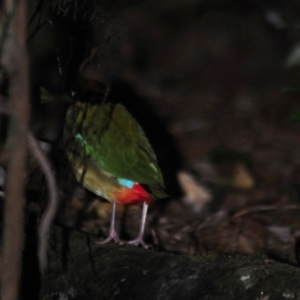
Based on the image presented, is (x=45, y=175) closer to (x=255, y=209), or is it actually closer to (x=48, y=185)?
(x=48, y=185)

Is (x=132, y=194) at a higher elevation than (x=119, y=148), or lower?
lower

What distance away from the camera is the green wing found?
405cm

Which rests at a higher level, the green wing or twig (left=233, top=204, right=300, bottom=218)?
the green wing

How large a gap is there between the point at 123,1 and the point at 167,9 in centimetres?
857

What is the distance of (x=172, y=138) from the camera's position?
805 centimetres

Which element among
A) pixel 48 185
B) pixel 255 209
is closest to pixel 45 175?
pixel 48 185

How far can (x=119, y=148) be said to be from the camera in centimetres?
416

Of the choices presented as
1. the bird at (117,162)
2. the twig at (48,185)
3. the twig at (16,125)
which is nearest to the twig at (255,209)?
the bird at (117,162)

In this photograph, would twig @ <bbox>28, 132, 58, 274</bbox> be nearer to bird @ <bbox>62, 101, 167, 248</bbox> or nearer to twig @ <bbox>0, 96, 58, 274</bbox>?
twig @ <bbox>0, 96, 58, 274</bbox>

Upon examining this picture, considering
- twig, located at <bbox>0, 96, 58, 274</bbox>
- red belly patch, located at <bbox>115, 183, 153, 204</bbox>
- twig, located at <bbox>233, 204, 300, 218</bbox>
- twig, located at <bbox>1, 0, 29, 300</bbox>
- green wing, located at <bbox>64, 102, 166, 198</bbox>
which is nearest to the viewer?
twig, located at <bbox>1, 0, 29, 300</bbox>

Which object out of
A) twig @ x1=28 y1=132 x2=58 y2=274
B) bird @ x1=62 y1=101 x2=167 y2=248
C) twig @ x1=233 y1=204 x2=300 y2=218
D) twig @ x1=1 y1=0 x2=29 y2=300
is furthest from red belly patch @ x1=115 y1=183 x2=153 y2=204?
twig @ x1=1 y1=0 x2=29 y2=300

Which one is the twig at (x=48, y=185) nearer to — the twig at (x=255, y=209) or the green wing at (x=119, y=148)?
the green wing at (x=119, y=148)

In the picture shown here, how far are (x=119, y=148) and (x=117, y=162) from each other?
8cm

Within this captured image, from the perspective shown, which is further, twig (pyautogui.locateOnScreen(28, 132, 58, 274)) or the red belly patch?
the red belly patch
